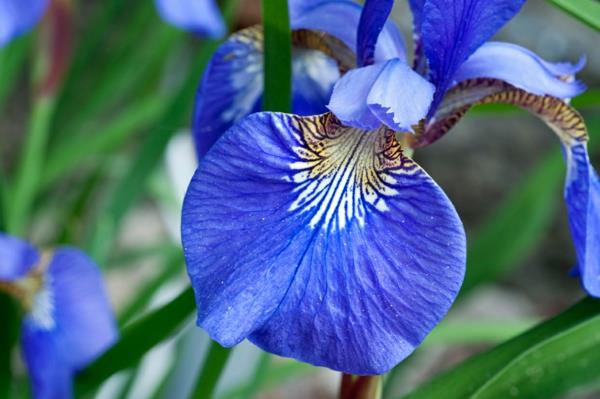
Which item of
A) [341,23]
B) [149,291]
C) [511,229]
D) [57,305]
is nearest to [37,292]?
[57,305]

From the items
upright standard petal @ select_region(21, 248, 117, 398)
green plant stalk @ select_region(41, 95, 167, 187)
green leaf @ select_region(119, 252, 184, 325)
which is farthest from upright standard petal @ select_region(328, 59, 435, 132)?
green plant stalk @ select_region(41, 95, 167, 187)

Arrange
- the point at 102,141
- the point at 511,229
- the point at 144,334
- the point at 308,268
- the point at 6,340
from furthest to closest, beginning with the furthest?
the point at 102,141
the point at 511,229
the point at 6,340
the point at 144,334
the point at 308,268

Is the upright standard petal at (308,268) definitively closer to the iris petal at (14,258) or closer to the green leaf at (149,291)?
the iris petal at (14,258)

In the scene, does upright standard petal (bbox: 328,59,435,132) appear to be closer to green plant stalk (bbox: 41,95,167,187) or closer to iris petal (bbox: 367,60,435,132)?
iris petal (bbox: 367,60,435,132)

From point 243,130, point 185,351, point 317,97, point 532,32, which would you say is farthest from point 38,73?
point 532,32

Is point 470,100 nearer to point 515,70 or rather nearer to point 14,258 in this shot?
point 515,70
